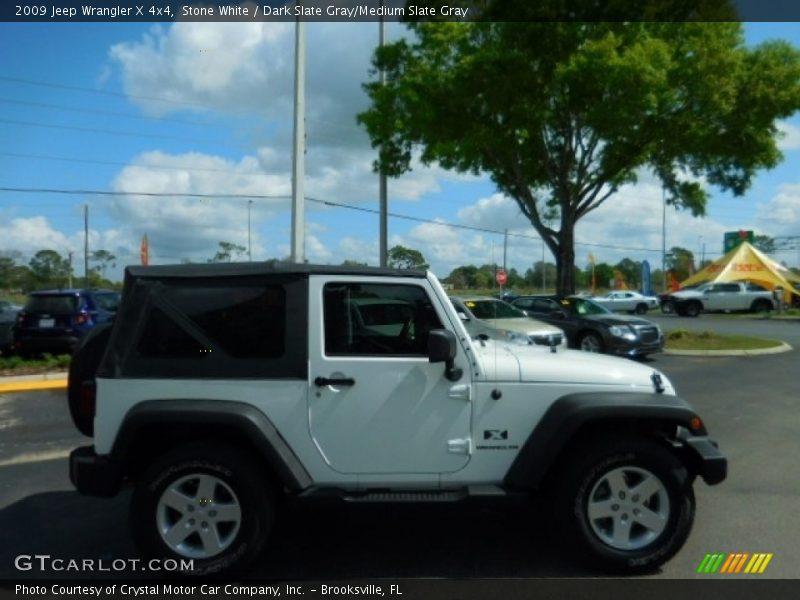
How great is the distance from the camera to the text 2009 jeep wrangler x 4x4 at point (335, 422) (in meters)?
4.45

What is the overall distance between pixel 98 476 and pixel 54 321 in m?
12.0

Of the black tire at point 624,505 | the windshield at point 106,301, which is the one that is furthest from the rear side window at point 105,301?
the black tire at point 624,505

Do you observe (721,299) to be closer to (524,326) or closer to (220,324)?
(524,326)

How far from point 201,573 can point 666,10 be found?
17.4 m

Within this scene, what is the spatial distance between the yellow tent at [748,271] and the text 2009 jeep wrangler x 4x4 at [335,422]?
39.4 m

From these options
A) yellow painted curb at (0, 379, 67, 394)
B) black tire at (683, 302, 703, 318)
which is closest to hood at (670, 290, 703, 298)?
black tire at (683, 302, 703, 318)

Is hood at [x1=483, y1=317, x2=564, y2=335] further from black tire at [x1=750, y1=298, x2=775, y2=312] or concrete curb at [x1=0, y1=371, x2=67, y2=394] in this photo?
black tire at [x1=750, y1=298, x2=775, y2=312]

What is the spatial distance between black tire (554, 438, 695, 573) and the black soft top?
5.04 feet

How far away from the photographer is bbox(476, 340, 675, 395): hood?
4641 millimetres

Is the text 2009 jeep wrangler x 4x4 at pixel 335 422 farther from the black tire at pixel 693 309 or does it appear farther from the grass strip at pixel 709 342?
the black tire at pixel 693 309

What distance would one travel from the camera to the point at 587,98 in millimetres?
17703

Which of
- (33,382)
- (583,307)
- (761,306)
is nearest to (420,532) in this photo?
(33,382)

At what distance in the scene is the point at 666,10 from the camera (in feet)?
58.4

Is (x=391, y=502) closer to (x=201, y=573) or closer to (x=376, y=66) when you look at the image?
(x=201, y=573)
